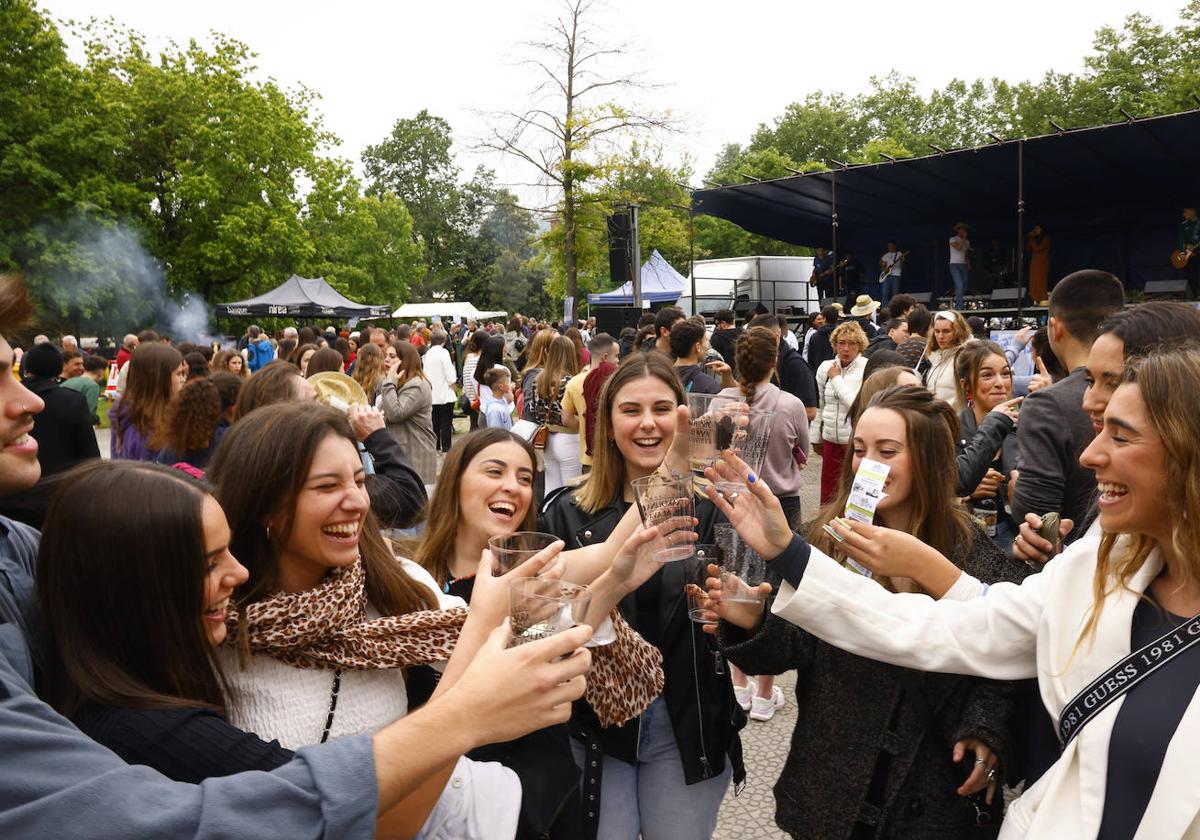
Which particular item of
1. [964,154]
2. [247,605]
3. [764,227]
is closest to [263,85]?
[764,227]

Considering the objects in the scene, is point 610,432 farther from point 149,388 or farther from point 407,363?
point 407,363

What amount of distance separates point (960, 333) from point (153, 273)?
32810 mm

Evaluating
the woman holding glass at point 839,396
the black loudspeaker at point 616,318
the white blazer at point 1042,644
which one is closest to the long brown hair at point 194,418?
the white blazer at point 1042,644

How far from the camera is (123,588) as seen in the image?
1343mm

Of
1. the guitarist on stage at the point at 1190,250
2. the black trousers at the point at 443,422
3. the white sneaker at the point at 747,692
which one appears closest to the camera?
the white sneaker at the point at 747,692

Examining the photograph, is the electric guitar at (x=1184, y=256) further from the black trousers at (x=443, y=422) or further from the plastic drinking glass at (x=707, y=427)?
the plastic drinking glass at (x=707, y=427)

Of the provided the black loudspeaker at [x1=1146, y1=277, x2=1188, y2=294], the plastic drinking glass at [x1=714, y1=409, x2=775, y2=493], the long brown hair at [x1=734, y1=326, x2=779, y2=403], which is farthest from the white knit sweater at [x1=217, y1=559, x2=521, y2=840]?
the black loudspeaker at [x1=1146, y1=277, x2=1188, y2=294]

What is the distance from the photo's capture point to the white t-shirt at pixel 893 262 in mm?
19547

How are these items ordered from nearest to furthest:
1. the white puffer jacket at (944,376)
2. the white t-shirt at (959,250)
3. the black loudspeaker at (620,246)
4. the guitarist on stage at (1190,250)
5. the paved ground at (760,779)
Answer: the paved ground at (760,779)
the white puffer jacket at (944,376)
the guitarist on stage at (1190,250)
the white t-shirt at (959,250)
the black loudspeaker at (620,246)

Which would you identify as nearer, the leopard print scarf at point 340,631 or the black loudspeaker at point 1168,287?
the leopard print scarf at point 340,631

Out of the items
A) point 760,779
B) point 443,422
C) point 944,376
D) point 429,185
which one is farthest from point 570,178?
point 429,185

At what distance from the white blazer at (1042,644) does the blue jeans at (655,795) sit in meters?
0.69

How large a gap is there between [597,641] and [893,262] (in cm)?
1973

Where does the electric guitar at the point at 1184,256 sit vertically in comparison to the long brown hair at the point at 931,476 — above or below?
above
